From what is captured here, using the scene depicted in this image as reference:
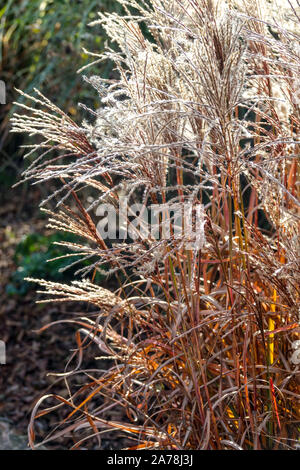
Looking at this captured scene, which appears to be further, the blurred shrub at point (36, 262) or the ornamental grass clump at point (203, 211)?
the blurred shrub at point (36, 262)

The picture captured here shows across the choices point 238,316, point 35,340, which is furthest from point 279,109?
point 35,340

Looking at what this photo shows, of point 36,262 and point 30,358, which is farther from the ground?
point 36,262

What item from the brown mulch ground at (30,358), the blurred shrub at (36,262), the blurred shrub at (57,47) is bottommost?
the brown mulch ground at (30,358)

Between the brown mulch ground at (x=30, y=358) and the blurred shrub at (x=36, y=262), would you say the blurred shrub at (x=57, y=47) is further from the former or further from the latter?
the brown mulch ground at (x=30, y=358)

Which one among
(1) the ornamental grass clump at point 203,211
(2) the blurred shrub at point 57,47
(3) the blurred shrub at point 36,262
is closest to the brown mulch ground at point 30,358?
(3) the blurred shrub at point 36,262

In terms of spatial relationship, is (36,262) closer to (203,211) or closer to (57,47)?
(57,47)

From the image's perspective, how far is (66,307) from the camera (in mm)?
3971

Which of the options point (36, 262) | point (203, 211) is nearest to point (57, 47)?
point (36, 262)

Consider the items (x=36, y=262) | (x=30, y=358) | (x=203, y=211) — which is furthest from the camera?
(x=36, y=262)

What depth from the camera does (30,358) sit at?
3.57 m

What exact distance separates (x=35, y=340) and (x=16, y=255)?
2.76 feet

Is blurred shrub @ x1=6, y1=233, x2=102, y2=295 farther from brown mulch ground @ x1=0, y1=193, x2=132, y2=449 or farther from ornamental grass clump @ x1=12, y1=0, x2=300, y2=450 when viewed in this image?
ornamental grass clump @ x1=12, y1=0, x2=300, y2=450

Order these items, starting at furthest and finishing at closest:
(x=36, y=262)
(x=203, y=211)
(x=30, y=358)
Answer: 1. (x=36, y=262)
2. (x=30, y=358)
3. (x=203, y=211)

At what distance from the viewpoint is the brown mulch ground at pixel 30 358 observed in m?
3.08
